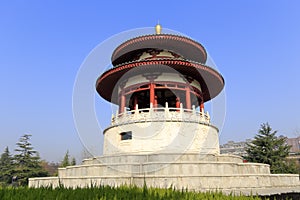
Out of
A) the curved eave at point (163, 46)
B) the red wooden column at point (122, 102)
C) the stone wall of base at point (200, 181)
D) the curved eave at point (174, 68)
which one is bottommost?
the stone wall of base at point (200, 181)

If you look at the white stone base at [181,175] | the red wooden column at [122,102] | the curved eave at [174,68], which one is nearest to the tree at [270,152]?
the curved eave at [174,68]

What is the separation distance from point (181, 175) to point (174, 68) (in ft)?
29.8

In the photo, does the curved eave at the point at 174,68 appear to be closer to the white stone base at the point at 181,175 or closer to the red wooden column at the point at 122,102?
the red wooden column at the point at 122,102

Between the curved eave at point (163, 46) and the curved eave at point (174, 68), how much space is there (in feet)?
8.37

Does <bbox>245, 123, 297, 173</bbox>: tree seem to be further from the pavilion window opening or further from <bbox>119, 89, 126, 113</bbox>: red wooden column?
<bbox>119, 89, 126, 113</bbox>: red wooden column

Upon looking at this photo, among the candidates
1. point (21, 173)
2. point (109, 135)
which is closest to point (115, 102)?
point (109, 135)

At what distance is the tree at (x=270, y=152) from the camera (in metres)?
20.2

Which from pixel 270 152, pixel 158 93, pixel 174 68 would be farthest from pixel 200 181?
pixel 270 152

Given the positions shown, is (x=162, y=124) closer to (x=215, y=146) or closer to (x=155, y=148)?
(x=155, y=148)

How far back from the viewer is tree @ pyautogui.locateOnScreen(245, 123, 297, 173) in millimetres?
20212

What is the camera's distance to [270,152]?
21.0 meters

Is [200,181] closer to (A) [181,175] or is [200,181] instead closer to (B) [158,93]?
(A) [181,175]

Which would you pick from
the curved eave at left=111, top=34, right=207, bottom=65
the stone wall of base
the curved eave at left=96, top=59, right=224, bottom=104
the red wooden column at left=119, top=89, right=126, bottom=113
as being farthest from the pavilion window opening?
the stone wall of base

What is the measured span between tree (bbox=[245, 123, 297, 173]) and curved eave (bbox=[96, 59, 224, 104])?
6531 millimetres
